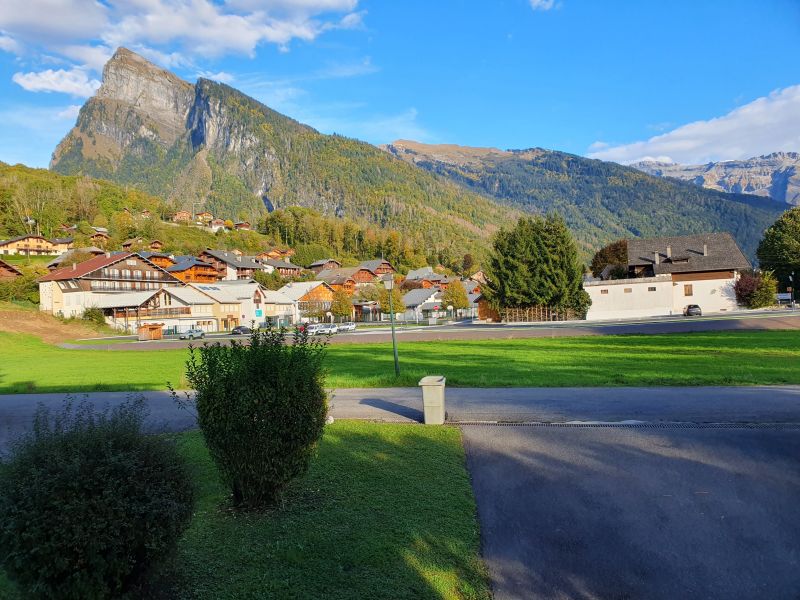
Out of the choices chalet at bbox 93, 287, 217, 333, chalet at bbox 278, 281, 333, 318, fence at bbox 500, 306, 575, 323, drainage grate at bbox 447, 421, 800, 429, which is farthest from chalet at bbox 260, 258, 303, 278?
drainage grate at bbox 447, 421, 800, 429

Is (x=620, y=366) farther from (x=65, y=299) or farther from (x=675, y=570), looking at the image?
(x=65, y=299)

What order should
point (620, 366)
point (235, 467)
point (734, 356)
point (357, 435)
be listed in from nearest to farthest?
point (235, 467) < point (357, 435) < point (620, 366) < point (734, 356)

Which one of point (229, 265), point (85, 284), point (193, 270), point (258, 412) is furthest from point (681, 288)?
point (193, 270)

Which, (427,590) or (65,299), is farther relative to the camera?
(65,299)

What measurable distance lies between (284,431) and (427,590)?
7.79 feet

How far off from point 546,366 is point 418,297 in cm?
8009

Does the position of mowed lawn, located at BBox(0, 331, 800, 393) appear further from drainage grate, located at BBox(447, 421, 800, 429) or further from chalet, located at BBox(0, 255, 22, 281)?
chalet, located at BBox(0, 255, 22, 281)

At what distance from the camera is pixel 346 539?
5.54 m

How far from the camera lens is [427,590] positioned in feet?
15.5

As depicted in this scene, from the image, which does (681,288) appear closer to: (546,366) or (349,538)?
(546,366)

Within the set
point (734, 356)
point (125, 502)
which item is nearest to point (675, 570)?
point (125, 502)

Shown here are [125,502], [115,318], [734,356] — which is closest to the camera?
[125,502]

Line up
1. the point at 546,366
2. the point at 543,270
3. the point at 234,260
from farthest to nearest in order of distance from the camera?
the point at 234,260
the point at 543,270
the point at 546,366

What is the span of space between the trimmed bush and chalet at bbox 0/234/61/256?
385 feet
